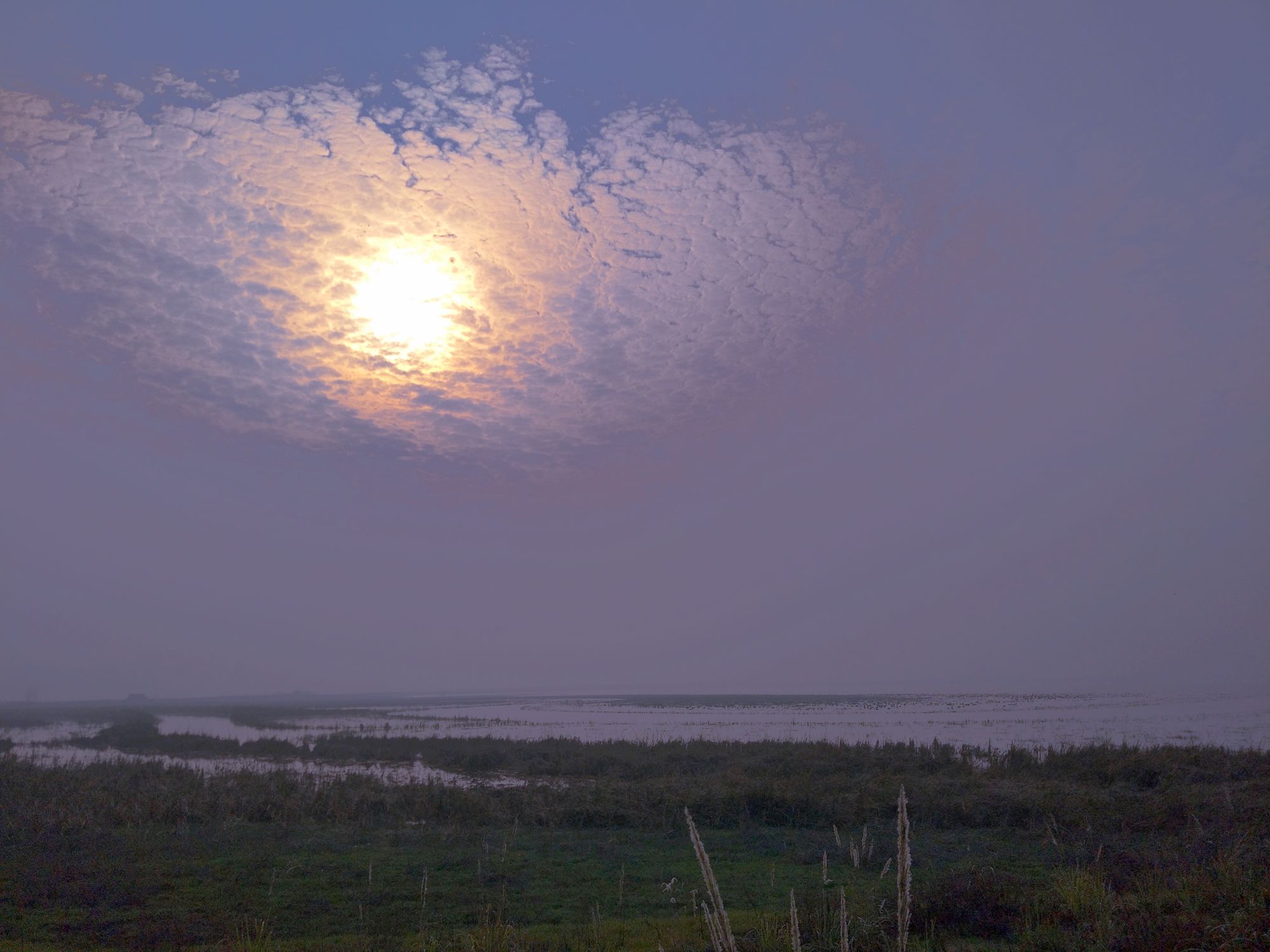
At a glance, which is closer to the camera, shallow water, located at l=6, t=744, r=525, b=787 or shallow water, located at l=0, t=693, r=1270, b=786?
shallow water, located at l=6, t=744, r=525, b=787

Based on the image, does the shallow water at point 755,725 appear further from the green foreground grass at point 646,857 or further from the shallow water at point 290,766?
the green foreground grass at point 646,857

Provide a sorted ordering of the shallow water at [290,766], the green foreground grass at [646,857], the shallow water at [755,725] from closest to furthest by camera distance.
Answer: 1. the green foreground grass at [646,857]
2. the shallow water at [290,766]
3. the shallow water at [755,725]

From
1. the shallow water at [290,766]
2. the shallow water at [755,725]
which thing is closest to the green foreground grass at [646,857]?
the shallow water at [290,766]

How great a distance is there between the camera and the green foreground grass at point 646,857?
909 cm

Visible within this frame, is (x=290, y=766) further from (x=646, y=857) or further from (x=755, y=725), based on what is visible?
(x=755, y=725)

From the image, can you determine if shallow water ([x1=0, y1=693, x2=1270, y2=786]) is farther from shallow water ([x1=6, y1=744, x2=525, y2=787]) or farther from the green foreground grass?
the green foreground grass

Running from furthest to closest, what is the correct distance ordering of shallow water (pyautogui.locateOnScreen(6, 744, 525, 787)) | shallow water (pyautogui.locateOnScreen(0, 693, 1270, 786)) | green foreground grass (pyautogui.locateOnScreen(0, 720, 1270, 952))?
shallow water (pyautogui.locateOnScreen(0, 693, 1270, 786))
shallow water (pyautogui.locateOnScreen(6, 744, 525, 787))
green foreground grass (pyautogui.locateOnScreen(0, 720, 1270, 952))

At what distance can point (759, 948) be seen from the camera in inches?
323

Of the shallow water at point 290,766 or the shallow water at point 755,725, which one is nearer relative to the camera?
the shallow water at point 290,766

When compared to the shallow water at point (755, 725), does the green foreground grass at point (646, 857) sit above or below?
above

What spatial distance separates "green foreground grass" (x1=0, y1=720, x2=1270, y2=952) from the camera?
9.09 m

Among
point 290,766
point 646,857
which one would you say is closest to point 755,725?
point 290,766

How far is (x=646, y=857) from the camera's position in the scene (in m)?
15.4

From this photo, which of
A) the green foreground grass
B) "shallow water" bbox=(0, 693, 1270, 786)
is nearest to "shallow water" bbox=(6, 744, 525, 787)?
"shallow water" bbox=(0, 693, 1270, 786)
